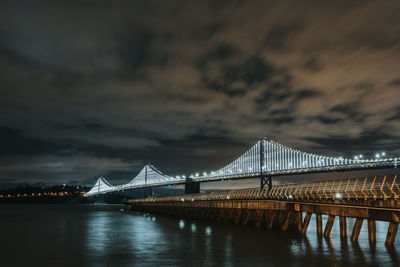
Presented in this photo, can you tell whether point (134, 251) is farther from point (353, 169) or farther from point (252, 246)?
point (353, 169)

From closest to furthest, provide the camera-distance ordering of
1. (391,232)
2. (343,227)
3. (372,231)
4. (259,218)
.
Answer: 1. (391,232)
2. (372,231)
3. (343,227)
4. (259,218)

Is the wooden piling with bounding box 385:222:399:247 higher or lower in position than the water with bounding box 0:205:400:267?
higher

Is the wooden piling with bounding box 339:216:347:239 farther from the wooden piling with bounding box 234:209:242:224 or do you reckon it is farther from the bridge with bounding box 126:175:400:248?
the wooden piling with bounding box 234:209:242:224

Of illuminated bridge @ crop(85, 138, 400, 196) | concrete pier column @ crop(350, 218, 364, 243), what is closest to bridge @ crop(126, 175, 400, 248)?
concrete pier column @ crop(350, 218, 364, 243)

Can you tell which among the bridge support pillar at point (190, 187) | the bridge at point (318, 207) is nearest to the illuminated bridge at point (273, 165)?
the bridge support pillar at point (190, 187)

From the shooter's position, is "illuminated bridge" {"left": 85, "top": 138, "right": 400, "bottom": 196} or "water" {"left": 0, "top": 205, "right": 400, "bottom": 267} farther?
"illuminated bridge" {"left": 85, "top": 138, "right": 400, "bottom": 196}

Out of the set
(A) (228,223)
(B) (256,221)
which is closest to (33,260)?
(B) (256,221)

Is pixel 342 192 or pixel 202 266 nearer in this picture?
pixel 202 266

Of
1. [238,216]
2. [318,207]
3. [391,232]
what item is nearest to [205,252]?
[318,207]

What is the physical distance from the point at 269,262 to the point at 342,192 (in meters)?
11.0

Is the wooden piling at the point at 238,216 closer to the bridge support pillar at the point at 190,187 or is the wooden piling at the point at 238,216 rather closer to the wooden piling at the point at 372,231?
the wooden piling at the point at 372,231

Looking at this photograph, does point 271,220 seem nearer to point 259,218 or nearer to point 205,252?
point 259,218

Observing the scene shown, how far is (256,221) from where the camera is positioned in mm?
43625

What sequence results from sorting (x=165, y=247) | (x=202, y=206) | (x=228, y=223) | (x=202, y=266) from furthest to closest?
(x=202, y=206), (x=228, y=223), (x=165, y=247), (x=202, y=266)
